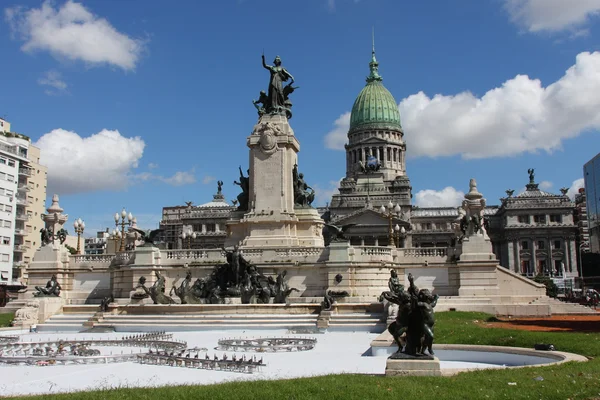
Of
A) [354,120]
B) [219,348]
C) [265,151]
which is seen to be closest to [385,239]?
[354,120]

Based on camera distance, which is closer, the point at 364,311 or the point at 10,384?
the point at 10,384

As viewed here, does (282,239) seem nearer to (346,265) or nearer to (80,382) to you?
(346,265)

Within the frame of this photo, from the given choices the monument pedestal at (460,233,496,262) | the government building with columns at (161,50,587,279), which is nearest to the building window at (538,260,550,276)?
the government building with columns at (161,50,587,279)

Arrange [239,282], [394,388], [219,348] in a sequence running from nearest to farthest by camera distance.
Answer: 1. [394,388]
2. [219,348]
3. [239,282]

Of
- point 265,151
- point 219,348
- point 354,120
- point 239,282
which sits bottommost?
point 219,348

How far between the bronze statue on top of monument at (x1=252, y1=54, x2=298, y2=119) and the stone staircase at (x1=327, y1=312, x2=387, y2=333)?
18.7 metres

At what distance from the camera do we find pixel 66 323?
3262 centimetres

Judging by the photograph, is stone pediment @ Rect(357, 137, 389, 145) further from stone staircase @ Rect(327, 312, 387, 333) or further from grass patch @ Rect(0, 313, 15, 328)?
stone staircase @ Rect(327, 312, 387, 333)

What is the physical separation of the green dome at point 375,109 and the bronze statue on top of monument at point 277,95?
303 feet

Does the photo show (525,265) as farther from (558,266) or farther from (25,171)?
(25,171)

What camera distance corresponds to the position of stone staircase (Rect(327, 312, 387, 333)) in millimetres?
27781

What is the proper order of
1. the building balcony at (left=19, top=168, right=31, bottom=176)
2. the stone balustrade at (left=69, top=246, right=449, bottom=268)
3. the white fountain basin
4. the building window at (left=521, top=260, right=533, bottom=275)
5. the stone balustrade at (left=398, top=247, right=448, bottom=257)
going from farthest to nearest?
the building window at (left=521, top=260, right=533, bottom=275), the building balcony at (left=19, top=168, right=31, bottom=176), the stone balustrade at (left=398, top=247, right=448, bottom=257), the stone balustrade at (left=69, top=246, right=449, bottom=268), the white fountain basin

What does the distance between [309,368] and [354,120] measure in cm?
12548

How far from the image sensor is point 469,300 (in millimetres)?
35781
